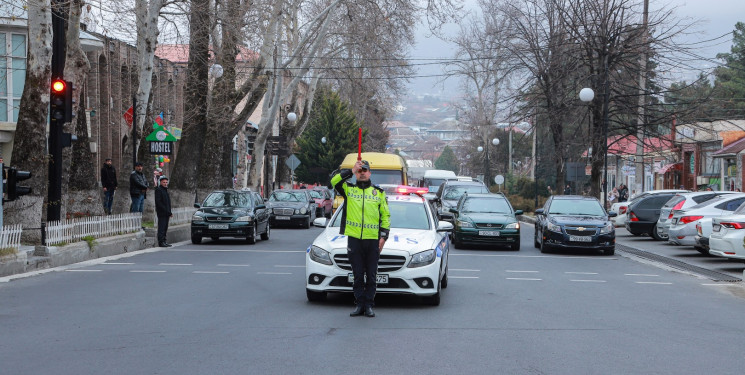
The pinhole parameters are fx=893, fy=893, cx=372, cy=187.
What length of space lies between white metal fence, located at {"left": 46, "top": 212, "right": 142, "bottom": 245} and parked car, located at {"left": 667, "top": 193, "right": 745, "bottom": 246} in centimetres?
1345

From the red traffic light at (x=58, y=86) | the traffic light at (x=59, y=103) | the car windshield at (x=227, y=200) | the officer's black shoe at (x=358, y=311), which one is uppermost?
the red traffic light at (x=58, y=86)

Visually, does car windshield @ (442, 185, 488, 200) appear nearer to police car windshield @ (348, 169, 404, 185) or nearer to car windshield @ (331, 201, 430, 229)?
police car windshield @ (348, 169, 404, 185)

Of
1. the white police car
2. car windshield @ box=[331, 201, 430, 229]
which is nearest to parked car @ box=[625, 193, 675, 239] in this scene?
car windshield @ box=[331, 201, 430, 229]

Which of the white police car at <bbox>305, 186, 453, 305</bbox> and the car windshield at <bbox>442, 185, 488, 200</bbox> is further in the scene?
the car windshield at <bbox>442, 185, 488, 200</bbox>

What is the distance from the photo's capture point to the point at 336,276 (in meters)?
11.1

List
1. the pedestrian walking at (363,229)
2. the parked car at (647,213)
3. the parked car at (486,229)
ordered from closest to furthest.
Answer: the pedestrian walking at (363,229)
the parked car at (486,229)
the parked car at (647,213)

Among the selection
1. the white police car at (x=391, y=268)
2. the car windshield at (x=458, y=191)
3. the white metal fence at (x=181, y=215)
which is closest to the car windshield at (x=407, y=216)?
the white police car at (x=391, y=268)

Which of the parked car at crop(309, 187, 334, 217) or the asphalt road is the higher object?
the parked car at crop(309, 187, 334, 217)

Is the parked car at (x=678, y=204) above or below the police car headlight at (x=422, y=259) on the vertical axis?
above

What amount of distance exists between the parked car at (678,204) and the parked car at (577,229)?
120 inches

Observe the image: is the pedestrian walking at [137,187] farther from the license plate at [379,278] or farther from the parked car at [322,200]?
the parked car at [322,200]

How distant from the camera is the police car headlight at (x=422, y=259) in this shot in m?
11.1

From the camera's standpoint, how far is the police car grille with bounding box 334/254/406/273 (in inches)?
435

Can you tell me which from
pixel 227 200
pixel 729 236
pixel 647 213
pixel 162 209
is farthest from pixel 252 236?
pixel 647 213
